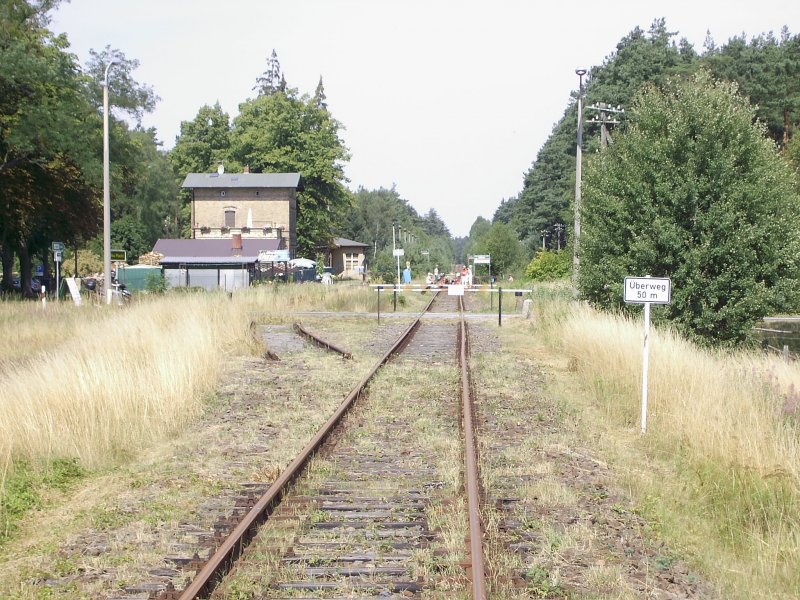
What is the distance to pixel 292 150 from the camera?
73.9 meters

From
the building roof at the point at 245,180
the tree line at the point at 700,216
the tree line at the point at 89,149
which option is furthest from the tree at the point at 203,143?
the tree line at the point at 700,216

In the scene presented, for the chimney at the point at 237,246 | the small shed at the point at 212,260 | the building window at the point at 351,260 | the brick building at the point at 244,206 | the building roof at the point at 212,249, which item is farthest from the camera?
the building window at the point at 351,260

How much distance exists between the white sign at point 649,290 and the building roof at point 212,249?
49.6 metres

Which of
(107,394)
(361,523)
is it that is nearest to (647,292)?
(361,523)

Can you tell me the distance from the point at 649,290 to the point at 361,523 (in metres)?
5.38

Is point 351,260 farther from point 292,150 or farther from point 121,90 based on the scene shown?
point 121,90

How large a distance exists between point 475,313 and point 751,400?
25354 mm

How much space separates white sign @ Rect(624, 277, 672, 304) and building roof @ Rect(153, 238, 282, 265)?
163ft

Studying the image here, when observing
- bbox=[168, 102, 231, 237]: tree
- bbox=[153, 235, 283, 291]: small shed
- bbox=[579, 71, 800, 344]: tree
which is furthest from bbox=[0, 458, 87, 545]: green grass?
bbox=[168, 102, 231, 237]: tree

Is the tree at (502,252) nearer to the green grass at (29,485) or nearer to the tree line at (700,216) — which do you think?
the tree line at (700,216)

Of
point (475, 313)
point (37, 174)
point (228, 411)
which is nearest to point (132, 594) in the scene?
point (228, 411)

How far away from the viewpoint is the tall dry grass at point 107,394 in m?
8.63

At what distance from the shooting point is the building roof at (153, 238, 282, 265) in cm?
5925

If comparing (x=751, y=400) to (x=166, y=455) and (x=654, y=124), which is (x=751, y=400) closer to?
(x=166, y=455)
